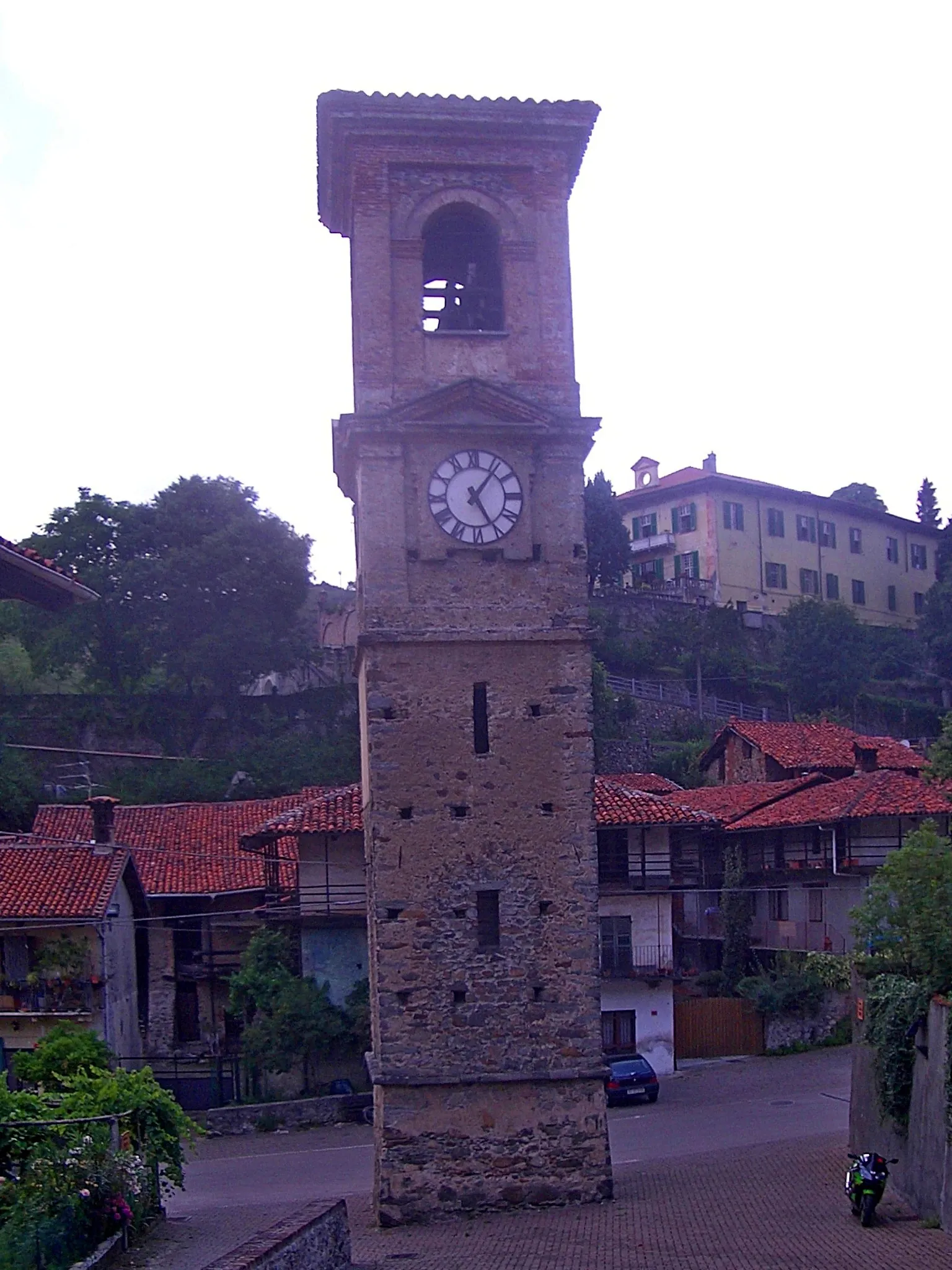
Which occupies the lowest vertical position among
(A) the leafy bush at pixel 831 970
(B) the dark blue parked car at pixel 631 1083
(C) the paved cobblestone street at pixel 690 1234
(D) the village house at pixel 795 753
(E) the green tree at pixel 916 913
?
(B) the dark blue parked car at pixel 631 1083

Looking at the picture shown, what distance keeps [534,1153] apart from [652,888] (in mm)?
16020

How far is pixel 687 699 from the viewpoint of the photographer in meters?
63.8

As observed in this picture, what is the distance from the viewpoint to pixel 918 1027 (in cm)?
2114

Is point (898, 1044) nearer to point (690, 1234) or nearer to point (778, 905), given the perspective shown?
point (690, 1234)

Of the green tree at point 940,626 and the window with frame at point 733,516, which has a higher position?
the window with frame at point 733,516

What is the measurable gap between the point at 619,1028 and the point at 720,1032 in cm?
296

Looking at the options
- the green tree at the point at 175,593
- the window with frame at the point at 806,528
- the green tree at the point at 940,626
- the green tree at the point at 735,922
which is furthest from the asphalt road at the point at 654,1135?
the window with frame at the point at 806,528

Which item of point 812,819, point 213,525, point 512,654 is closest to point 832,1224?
point 512,654

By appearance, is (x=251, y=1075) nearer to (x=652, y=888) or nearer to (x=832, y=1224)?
(x=652, y=888)

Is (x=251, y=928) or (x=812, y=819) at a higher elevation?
(x=812, y=819)

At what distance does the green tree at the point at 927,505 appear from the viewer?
86.9 meters

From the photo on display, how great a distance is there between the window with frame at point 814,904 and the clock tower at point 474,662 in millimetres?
19395

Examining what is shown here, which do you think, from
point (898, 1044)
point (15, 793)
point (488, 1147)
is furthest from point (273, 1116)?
point (15, 793)

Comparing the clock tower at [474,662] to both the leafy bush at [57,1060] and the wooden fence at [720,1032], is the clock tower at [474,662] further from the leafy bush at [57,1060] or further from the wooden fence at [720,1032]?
the wooden fence at [720,1032]
